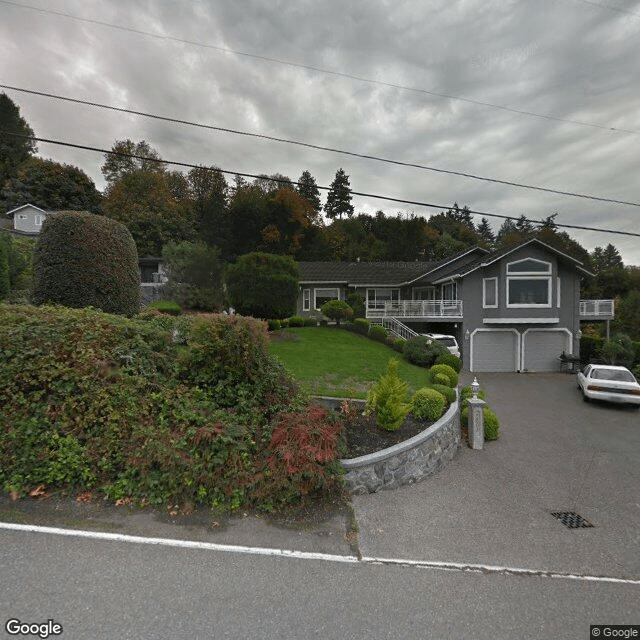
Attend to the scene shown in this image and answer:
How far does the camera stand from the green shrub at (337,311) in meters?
20.5

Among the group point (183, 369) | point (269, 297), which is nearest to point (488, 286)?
point (269, 297)

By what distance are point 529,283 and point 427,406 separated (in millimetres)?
15130

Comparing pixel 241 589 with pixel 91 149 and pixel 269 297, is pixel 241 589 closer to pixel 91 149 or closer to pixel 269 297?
pixel 91 149

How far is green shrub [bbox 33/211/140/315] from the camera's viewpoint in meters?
7.72

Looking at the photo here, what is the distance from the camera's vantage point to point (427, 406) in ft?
22.2

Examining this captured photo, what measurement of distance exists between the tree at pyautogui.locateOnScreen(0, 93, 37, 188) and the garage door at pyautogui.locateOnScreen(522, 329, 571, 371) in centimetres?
5017

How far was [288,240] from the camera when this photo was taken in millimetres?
36844

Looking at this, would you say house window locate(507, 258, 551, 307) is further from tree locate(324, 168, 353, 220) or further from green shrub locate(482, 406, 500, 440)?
tree locate(324, 168, 353, 220)

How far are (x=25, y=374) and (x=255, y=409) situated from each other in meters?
2.97

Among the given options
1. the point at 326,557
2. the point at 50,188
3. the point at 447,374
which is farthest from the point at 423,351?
the point at 50,188

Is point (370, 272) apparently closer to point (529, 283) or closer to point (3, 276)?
point (529, 283)

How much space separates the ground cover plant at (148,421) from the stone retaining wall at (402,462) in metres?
0.51

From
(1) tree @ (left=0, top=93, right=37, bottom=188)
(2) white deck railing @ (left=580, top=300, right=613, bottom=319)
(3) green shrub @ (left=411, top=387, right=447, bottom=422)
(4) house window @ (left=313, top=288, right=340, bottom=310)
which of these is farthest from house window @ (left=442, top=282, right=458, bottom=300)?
(1) tree @ (left=0, top=93, right=37, bottom=188)

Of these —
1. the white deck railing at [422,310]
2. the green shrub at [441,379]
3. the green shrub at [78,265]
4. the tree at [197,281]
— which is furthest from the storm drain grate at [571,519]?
the tree at [197,281]
